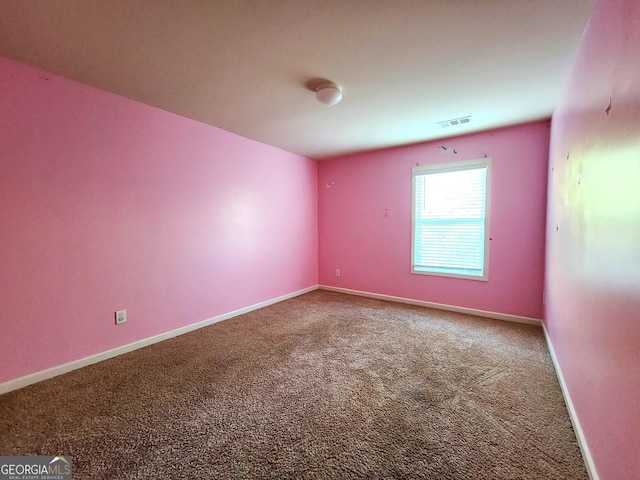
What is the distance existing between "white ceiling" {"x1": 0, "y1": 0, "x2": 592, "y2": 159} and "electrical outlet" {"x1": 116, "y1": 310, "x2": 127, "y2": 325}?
6.50ft

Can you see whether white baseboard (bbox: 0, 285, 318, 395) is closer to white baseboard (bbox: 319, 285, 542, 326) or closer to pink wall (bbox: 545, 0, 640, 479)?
white baseboard (bbox: 319, 285, 542, 326)

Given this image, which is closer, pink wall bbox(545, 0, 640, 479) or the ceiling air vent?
pink wall bbox(545, 0, 640, 479)

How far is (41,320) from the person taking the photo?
6.80 feet

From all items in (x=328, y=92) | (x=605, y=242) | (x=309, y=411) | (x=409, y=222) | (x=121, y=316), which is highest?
(x=328, y=92)

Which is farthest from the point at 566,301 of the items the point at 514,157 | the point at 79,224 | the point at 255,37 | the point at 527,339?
the point at 79,224

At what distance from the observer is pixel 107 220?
2.41 meters

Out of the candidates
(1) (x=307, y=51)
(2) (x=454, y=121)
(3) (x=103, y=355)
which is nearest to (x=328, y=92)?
(1) (x=307, y=51)

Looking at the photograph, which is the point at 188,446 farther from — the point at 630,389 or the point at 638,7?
the point at 638,7

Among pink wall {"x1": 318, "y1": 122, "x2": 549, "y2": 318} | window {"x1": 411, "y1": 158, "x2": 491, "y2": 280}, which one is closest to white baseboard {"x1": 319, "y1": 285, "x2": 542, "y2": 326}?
pink wall {"x1": 318, "y1": 122, "x2": 549, "y2": 318}

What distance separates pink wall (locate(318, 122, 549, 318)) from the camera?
3150 millimetres

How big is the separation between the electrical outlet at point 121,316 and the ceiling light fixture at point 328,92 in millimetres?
2643

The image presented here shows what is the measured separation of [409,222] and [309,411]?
3014 mm

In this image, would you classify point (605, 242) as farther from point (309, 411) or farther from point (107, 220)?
point (107, 220)

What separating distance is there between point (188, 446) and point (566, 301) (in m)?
2.62
